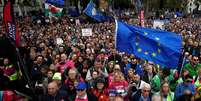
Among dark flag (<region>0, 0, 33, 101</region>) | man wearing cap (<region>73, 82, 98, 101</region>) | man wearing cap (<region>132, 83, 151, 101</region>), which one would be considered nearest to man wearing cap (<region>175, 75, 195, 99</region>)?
man wearing cap (<region>132, 83, 151, 101</region>)

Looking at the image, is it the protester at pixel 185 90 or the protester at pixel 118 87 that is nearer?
the protester at pixel 118 87

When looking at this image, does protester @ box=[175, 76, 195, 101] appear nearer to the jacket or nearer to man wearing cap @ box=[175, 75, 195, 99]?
man wearing cap @ box=[175, 75, 195, 99]

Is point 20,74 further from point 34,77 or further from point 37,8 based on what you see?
point 37,8

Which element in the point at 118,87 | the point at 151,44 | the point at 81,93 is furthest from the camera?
the point at 151,44

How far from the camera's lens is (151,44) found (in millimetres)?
11008

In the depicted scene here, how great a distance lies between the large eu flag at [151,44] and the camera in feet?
35.0

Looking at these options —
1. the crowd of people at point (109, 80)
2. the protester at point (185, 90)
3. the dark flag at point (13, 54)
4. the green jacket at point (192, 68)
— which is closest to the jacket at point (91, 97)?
the crowd of people at point (109, 80)

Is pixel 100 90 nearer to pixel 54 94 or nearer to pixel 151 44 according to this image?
pixel 54 94

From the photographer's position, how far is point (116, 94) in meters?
9.81

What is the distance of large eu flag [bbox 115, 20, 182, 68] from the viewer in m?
10.7

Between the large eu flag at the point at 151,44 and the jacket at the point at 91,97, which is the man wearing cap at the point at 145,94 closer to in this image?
the jacket at the point at 91,97

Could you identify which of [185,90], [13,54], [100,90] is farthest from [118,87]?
[13,54]

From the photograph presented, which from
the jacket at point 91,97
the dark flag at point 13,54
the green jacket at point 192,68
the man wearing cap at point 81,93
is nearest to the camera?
the dark flag at point 13,54

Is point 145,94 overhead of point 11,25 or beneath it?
beneath
